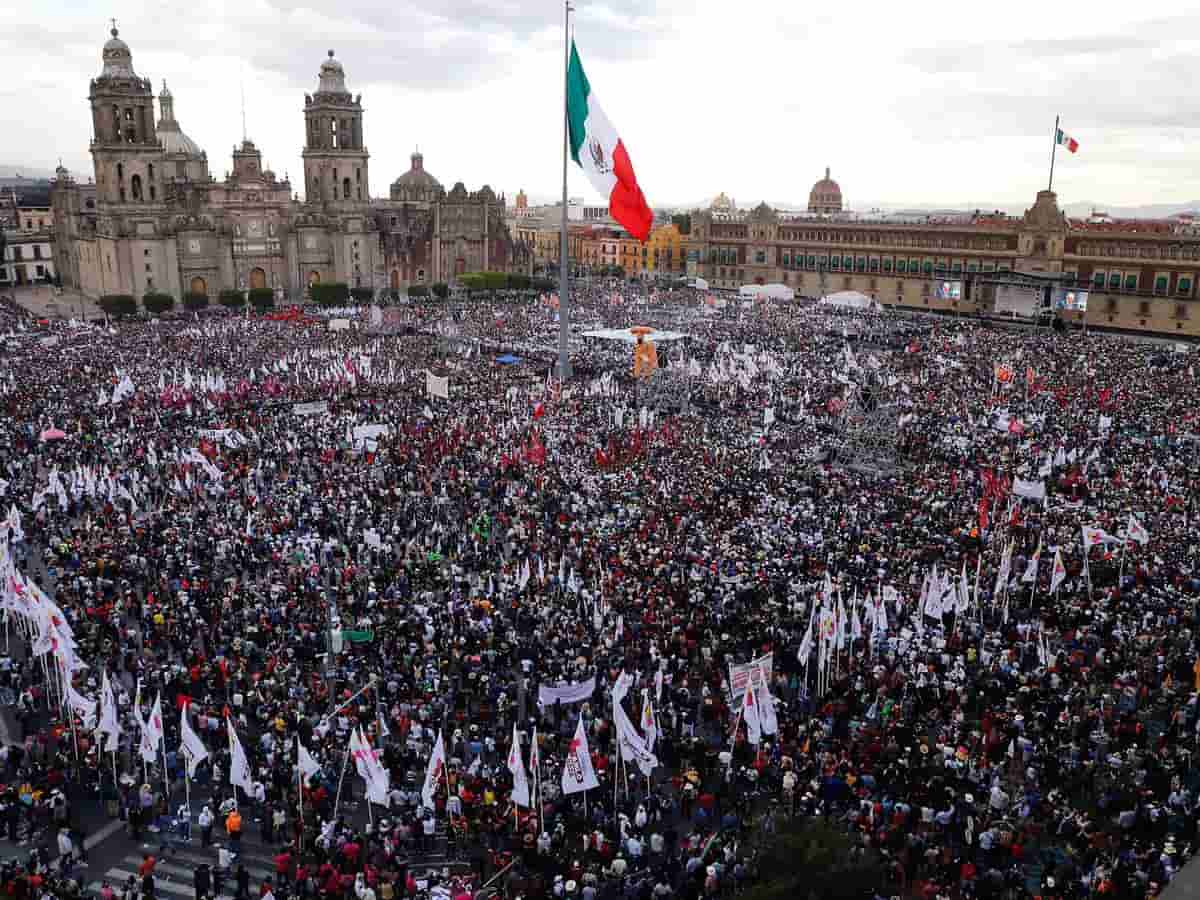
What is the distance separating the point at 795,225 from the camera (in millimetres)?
96750

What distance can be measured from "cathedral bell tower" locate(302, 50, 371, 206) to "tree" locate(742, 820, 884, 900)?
288 ft


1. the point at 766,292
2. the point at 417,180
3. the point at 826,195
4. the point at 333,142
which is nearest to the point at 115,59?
the point at 333,142

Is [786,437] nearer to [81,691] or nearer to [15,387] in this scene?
[81,691]

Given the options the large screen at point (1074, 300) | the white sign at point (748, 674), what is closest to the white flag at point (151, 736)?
the white sign at point (748, 674)

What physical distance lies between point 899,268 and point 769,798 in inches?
3120

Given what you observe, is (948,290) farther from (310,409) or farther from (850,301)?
(310,409)

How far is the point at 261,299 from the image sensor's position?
246 feet

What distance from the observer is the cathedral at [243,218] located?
76.6 metres

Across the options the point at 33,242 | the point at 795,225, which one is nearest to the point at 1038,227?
the point at 795,225

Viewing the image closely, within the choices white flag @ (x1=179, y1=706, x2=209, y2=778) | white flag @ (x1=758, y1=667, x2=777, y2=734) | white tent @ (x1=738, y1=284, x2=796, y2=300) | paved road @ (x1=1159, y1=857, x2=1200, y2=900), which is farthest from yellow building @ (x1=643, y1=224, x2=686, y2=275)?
paved road @ (x1=1159, y1=857, x2=1200, y2=900)

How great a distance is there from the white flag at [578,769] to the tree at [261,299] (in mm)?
67761

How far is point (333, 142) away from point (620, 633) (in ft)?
269

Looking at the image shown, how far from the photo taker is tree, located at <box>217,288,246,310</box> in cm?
7475

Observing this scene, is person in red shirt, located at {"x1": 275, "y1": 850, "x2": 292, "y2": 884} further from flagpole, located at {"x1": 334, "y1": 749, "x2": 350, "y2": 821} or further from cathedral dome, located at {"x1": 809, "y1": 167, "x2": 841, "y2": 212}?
cathedral dome, located at {"x1": 809, "y1": 167, "x2": 841, "y2": 212}
